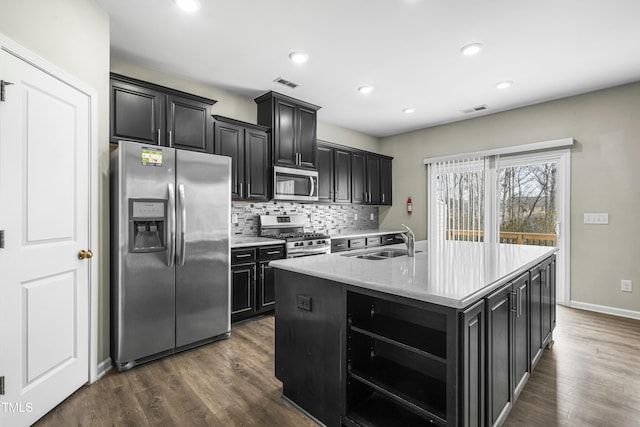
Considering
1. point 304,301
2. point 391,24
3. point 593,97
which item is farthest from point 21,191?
point 593,97

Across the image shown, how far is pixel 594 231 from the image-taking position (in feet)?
12.5

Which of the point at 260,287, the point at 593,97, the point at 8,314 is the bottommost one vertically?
the point at 260,287

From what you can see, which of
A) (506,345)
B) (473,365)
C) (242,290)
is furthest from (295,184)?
(473,365)

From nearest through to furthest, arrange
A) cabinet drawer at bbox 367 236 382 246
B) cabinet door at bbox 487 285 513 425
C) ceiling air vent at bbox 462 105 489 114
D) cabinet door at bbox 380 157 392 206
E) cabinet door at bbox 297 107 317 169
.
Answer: cabinet door at bbox 487 285 513 425, cabinet door at bbox 297 107 317 169, ceiling air vent at bbox 462 105 489 114, cabinet drawer at bbox 367 236 382 246, cabinet door at bbox 380 157 392 206

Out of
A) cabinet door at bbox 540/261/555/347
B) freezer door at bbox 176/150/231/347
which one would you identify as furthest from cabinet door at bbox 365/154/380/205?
cabinet door at bbox 540/261/555/347

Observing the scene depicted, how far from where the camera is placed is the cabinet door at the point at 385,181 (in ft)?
19.1

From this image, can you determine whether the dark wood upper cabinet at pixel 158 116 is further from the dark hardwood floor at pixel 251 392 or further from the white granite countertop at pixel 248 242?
the dark hardwood floor at pixel 251 392

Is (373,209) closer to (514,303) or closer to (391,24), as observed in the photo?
(391,24)

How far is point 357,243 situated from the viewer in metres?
4.75

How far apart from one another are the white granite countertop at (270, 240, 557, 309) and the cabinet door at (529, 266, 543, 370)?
0.44 ft

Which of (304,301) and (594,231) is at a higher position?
(594,231)

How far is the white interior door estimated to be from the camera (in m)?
1.65

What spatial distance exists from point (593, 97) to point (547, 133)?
1.93 ft

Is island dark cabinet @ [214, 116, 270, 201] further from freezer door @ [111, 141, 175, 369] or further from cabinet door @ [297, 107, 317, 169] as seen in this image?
freezer door @ [111, 141, 175, 369]
